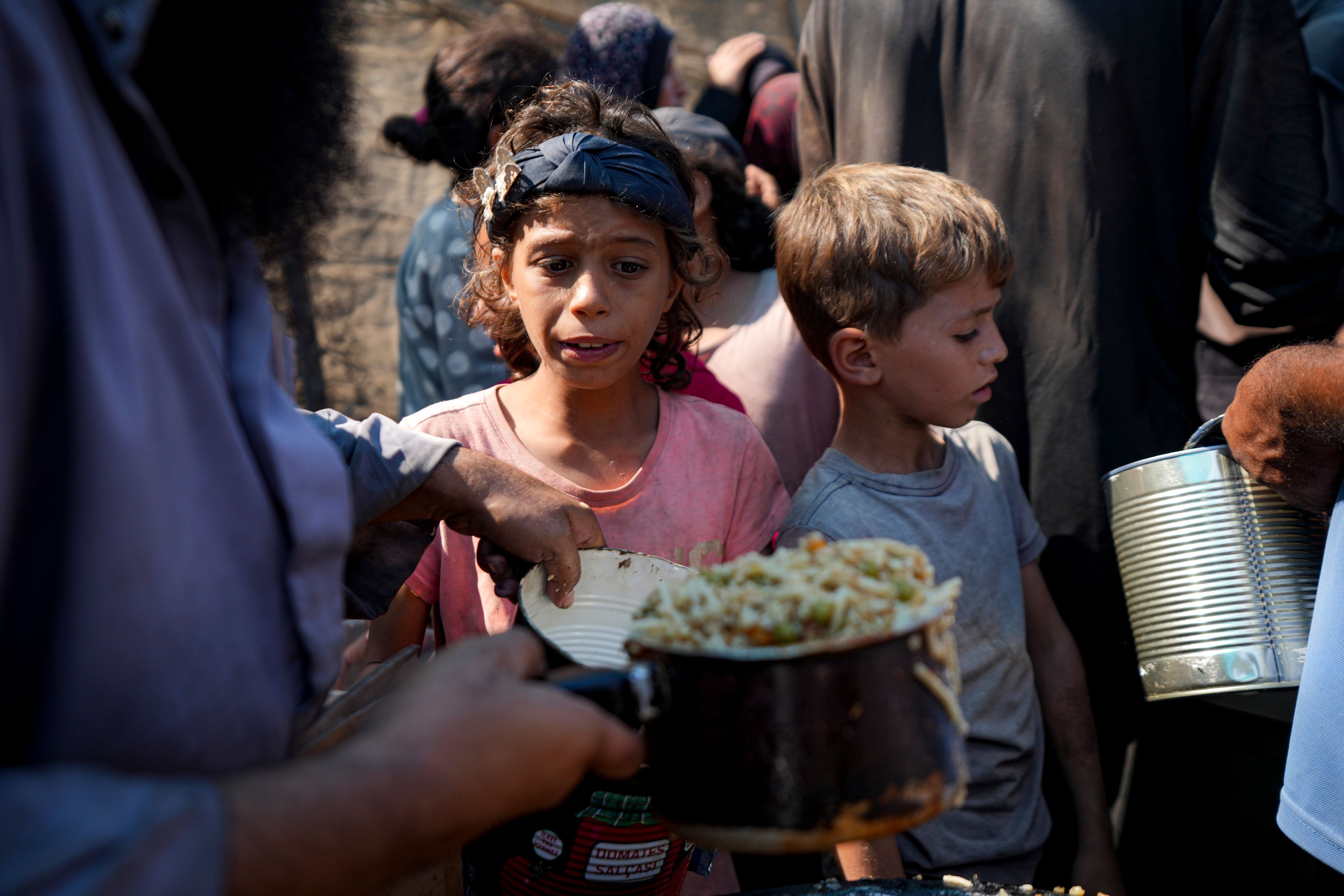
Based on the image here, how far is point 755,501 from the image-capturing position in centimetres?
219

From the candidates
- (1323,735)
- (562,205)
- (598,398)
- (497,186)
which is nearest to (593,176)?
(562,205)

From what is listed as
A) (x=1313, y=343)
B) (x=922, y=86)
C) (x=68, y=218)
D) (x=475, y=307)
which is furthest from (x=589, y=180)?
(x=1313, y=343)

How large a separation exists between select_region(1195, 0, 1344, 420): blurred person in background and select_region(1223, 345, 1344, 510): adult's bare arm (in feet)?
1.96

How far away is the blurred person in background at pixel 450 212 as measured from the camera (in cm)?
317

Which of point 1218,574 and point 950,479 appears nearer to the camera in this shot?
point 1218,574

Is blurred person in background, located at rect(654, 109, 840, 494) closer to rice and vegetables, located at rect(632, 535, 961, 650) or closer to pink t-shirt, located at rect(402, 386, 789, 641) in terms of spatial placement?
pink t-shirt, located at rect(402, 386, 789, 641)

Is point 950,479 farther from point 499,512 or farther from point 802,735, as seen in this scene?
point 802,735

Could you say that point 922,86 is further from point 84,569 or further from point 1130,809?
point 84,569

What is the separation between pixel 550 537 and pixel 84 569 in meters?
0.81

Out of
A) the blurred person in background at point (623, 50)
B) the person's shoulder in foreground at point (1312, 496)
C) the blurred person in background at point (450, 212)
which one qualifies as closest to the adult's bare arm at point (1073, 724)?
the person's shoulder in foreground at point (1312, 496)

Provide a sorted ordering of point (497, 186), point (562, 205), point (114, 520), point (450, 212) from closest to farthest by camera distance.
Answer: point (114, 520) < point (562, 205) < point (497, 186) < point (450, 212)

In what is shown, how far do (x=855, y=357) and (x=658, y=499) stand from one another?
57 cm

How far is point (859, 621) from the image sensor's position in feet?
3.58

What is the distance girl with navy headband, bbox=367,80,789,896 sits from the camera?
204cm
